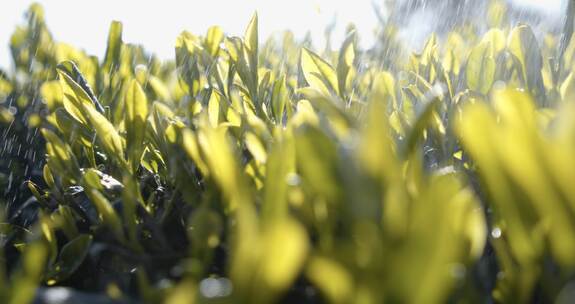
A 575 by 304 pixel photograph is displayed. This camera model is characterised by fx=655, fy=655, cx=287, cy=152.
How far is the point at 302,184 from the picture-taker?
674 mm

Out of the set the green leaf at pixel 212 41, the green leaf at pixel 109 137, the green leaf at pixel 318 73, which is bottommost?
the green leaf at pixel 109 137

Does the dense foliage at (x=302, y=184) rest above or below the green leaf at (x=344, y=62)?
below

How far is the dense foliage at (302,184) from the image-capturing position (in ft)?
1.66

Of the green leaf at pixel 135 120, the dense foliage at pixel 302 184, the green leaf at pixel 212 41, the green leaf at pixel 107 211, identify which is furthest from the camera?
the green leaf at pixel 212 41

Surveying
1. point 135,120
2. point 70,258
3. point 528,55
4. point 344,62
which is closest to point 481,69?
point 528,55

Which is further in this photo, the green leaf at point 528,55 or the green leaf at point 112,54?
the green leaf at point 112,54

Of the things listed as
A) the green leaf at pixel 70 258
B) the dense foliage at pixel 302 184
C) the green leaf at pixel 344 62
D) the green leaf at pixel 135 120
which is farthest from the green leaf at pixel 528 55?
the green leaf at pixel 70 258

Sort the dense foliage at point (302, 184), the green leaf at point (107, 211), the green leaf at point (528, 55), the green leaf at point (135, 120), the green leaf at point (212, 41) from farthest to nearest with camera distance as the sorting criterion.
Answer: the green leaf at point (212, 41), the green leaf at point (528, 55), the green leaf at point (135, 120), the green leaf at point (107, 211), the dense foliage at point (302, 184)

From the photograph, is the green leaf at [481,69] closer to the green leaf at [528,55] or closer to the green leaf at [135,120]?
the green leaf at [528,55]

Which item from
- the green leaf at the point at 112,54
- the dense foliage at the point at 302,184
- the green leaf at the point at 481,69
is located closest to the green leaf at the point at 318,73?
the dense foliage at the point at 302,184

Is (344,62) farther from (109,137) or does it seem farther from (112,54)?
(112,54)

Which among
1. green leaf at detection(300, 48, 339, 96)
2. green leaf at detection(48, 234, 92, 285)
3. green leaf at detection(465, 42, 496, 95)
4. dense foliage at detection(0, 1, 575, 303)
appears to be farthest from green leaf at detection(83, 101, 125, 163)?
green leaf at detection(465, 42, 496, 95)

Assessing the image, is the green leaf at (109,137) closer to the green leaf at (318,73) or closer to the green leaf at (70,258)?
the green leaf at (70,258)

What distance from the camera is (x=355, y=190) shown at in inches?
21.5
